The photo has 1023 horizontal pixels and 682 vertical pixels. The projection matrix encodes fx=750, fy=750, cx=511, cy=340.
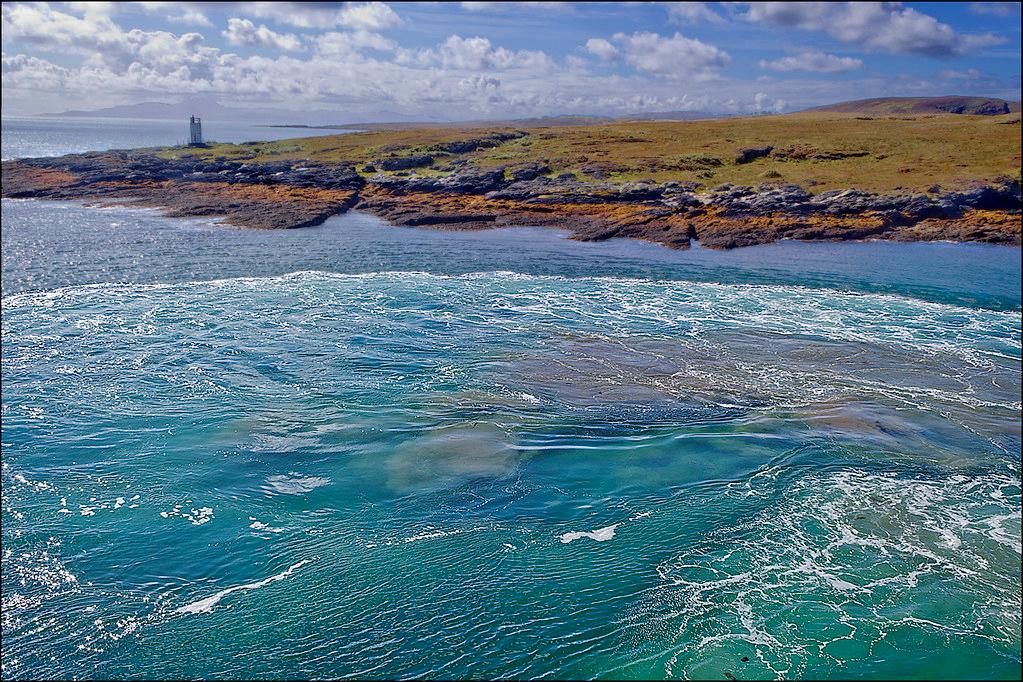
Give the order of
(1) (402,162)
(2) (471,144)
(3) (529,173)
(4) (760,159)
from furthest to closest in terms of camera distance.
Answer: (2) (471,144)
(1) (402,162)
(4) (760,159)
(3) (529,173)

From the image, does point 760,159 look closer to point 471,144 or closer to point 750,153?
point 750,153

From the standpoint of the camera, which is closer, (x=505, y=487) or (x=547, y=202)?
(x=505, y=487)

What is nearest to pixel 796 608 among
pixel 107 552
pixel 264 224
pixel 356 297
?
pixel 107 552

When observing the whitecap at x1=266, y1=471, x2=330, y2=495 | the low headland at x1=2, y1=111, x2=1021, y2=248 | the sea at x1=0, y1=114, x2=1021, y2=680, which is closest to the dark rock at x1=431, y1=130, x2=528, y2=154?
the low headland at x1=2, y1=111, x2=1021, y2=248

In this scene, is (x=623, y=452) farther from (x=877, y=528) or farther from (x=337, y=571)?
(x=337, y=571)

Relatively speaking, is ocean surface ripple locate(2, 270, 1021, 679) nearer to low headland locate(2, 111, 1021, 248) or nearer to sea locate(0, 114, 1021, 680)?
sea locate(0, 114, 1021, 680)

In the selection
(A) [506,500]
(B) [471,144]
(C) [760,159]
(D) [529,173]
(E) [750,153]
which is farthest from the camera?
(B) [471,144]

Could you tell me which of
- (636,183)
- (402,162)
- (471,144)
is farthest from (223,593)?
(471,144)
